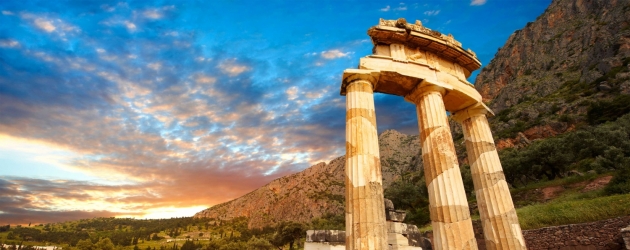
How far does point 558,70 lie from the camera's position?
98.4 meters

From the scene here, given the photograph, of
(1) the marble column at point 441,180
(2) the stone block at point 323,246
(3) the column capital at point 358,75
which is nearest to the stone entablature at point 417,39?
(3) the column capital at point 358,75

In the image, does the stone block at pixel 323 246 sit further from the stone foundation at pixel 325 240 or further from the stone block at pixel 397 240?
the stone block at pixel 397 240

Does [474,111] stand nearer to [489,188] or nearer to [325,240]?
[489,188]

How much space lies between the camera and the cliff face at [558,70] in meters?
66.2

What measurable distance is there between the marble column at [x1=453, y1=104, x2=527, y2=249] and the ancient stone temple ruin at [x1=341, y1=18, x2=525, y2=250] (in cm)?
4

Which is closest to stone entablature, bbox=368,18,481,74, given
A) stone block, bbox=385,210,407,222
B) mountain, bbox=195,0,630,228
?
stone block, bbox=385,210,407,222

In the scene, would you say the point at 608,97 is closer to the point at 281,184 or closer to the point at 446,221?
the point at 446,221

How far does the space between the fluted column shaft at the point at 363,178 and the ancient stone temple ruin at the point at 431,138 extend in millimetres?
28

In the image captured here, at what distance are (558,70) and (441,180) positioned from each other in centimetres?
11856

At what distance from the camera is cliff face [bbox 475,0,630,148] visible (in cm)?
6625

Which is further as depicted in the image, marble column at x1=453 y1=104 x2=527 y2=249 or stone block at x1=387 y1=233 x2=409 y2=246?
stone block at x1=387 y1=233 x2=409 y2=246

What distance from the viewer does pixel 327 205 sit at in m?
128

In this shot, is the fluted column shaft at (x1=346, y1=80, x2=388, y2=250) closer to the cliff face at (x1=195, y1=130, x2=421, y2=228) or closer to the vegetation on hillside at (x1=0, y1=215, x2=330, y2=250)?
the vegetation on hillside at (x1=0, y1=215, x2=330, y2=250)

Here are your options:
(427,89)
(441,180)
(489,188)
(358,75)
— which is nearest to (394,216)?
(489,188)
